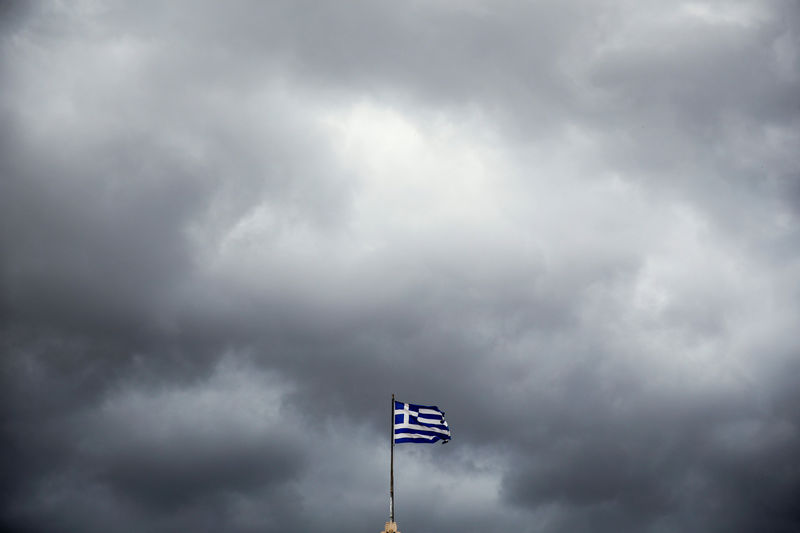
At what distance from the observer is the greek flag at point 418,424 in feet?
313

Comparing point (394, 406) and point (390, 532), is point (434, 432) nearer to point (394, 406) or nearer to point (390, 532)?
point (394, 406)

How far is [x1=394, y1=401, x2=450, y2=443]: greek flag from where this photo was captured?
95.4 metres

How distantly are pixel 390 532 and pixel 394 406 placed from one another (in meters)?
13.7

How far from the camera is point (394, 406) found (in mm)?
95000

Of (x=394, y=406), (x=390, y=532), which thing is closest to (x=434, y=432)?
(x=394, y=406)

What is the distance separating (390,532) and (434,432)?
1408cm

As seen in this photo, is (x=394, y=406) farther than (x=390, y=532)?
Yes

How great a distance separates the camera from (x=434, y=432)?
97.1 m

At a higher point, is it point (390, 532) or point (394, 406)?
point (394, 406)

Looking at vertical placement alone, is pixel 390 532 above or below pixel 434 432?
below

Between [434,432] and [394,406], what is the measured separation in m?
5.55

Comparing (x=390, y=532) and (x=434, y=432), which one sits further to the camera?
(x=434, y=432)

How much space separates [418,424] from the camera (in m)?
96.4
